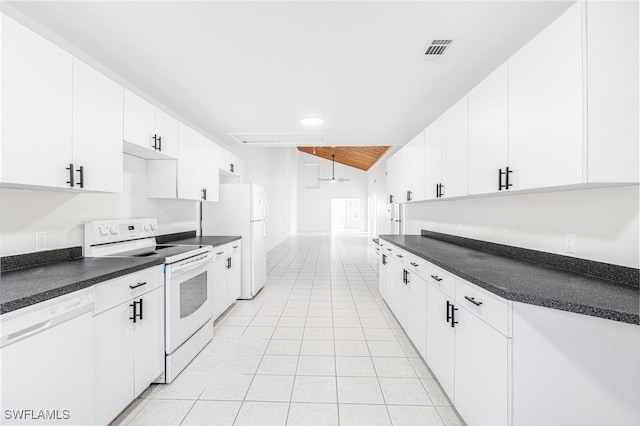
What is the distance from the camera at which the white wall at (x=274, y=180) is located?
7.01 meters

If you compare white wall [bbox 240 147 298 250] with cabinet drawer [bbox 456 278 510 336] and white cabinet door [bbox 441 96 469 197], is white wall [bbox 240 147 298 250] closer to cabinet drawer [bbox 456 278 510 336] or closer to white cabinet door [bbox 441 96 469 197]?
white cabinet door [bbox 441 96 469 197]

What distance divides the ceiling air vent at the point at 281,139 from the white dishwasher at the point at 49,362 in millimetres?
3438

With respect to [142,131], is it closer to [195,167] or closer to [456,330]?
[195,167]

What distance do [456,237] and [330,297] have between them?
6.64 feet

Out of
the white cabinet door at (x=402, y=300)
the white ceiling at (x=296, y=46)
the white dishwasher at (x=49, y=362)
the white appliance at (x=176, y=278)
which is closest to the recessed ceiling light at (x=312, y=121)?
the white ceiling at (x=296, y=46)

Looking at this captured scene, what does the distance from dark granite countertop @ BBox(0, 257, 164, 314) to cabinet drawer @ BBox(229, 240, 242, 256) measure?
1526 mm

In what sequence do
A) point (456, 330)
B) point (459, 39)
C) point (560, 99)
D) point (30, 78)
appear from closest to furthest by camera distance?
point (560, 99)
point (30, 78)
point (456, 330)
point (459, 39)

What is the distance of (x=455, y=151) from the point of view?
245 centimetres

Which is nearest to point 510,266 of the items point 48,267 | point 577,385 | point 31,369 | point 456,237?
point 577,385

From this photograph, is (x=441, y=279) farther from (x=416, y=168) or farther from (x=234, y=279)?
(x=234, y=279)

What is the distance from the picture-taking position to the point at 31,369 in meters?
1.16

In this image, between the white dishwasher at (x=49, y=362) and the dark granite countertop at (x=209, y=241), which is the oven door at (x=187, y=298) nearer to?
the dark granite countertop at (x=209, y=241)

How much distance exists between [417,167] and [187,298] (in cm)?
292

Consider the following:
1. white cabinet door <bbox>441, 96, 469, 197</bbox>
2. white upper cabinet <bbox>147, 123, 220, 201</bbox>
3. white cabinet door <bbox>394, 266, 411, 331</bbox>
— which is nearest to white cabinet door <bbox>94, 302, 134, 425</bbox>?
white upper cabinet <bbox>147, 123, 220, 201</bbox>
